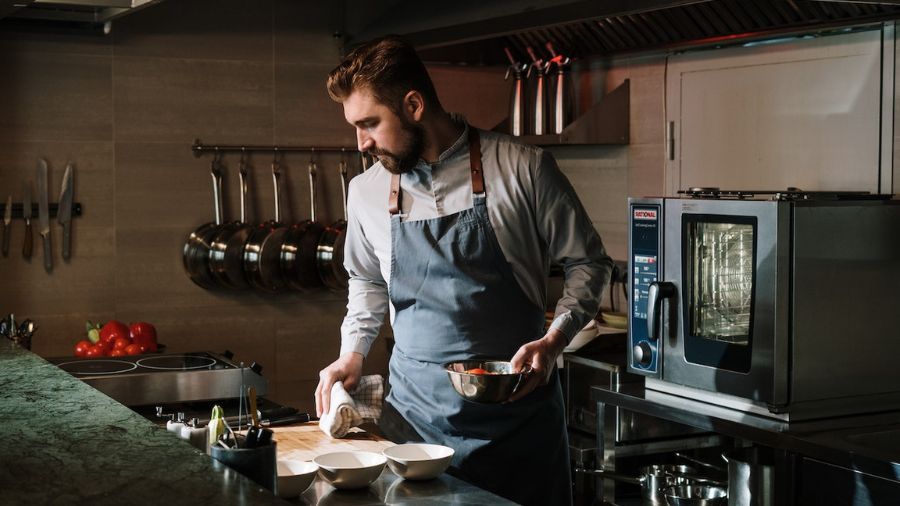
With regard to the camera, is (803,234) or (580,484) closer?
(803,234)

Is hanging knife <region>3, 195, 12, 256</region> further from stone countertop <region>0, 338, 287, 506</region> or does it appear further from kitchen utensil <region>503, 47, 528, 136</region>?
stone countertop <region>0, 338, 287, 506</region>

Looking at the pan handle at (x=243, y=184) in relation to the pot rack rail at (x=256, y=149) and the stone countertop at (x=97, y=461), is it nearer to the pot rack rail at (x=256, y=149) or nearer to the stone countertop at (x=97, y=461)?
the pot rack rail at (x=256, y=149)

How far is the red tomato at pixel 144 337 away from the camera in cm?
362

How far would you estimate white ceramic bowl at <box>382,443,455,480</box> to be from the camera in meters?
1.77

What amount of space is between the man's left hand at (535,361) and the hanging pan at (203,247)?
2216mm

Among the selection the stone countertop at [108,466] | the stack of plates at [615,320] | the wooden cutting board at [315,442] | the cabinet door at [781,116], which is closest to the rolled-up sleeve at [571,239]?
A: the wooden cutting board at [315,442]

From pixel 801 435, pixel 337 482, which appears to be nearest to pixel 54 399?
pixel 337 482

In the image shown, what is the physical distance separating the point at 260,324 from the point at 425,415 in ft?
6.86

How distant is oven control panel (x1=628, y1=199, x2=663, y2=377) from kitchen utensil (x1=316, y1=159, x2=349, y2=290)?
5.36 feet

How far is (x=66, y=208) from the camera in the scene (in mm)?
3906

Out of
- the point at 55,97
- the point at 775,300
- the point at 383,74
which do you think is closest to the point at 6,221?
the point at 55,97

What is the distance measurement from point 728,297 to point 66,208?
7.93 ft

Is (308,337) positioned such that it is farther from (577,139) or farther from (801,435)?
(801,435)

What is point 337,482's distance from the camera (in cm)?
174
